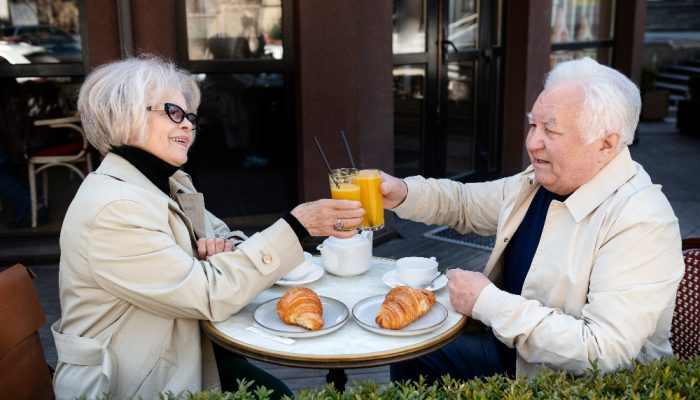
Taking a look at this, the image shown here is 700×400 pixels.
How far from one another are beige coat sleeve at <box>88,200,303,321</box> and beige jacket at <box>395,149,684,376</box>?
83 cm

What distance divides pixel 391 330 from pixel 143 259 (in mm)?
829

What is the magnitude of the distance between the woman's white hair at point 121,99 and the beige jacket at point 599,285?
4.39 feet

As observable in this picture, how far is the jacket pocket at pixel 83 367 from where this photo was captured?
237 centimetres

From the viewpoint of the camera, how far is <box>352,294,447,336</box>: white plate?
2375 mm

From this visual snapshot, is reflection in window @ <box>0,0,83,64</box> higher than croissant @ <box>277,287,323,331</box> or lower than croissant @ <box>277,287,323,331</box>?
higher

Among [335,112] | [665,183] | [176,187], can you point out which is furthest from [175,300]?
[665,183]

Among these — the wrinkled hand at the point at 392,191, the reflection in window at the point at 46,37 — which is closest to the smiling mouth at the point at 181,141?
the wrinkled hand at the point at 392,191

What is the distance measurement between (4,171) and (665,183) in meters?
6.98

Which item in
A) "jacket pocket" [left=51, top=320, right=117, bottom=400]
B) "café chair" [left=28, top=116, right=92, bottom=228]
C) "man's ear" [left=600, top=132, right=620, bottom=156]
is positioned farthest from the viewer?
"café chair" [left=28, top=116, right=92, bottom=228]

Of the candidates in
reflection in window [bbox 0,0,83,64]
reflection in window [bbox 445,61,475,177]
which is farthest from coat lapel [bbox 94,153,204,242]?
reflection in window [bbox 445,61,475,177]

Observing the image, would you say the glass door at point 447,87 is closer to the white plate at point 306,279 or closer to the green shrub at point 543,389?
the white plate at point 306,279

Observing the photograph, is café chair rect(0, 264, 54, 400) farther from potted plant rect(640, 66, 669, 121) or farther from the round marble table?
potted plant rect(640, 66, 669, 121)

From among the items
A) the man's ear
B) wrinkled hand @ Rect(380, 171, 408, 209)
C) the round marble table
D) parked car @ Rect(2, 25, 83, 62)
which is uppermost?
parked car @ Rect(2, 25, 83, 62)

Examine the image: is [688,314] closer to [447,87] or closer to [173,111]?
[173,111]
